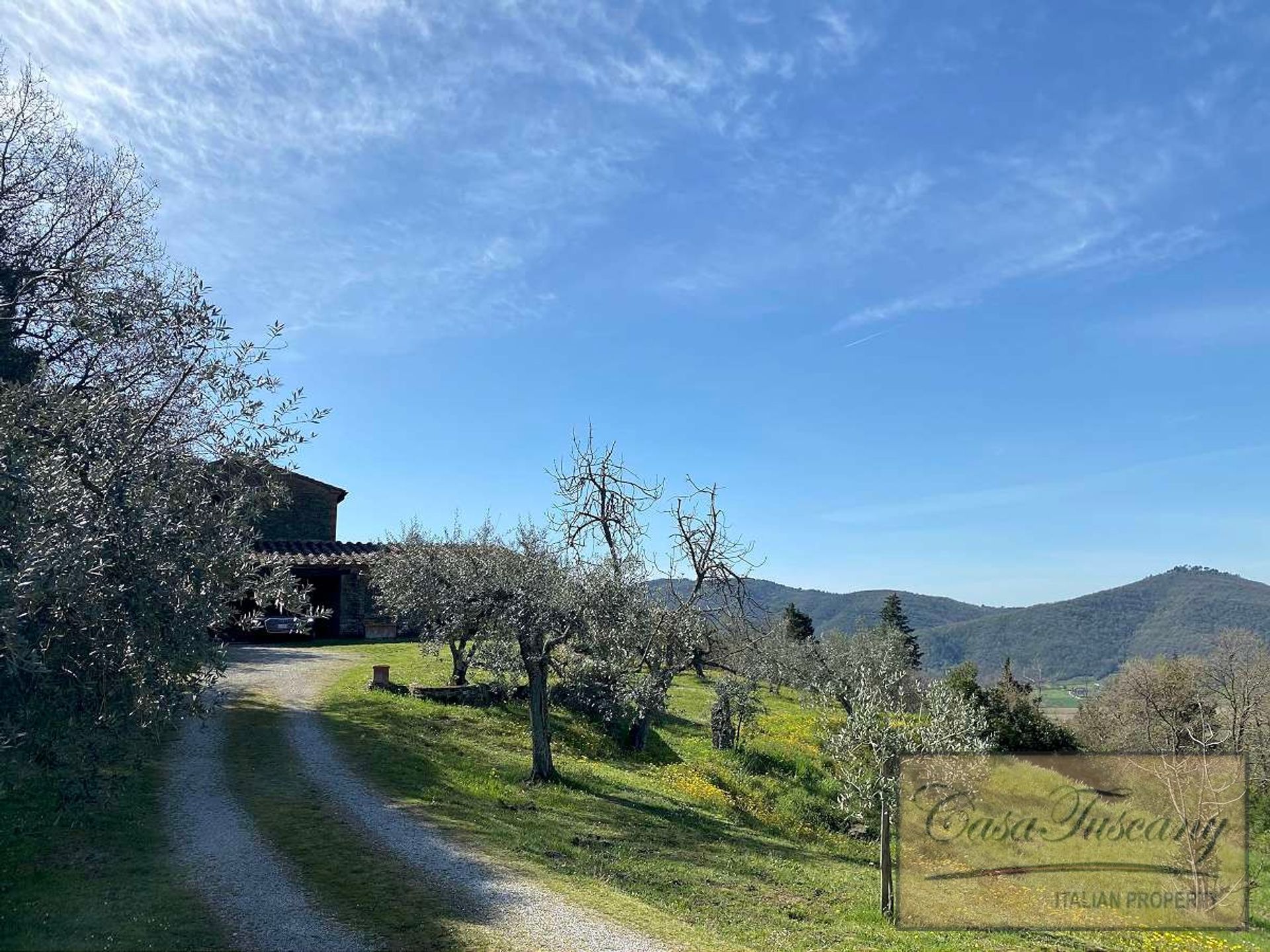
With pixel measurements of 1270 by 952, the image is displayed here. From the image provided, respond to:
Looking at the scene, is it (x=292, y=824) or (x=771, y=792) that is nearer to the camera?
(x=292, y=824)

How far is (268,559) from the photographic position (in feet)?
41.5

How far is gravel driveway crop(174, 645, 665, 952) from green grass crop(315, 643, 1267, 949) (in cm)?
69

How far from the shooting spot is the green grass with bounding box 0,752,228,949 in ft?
34.8

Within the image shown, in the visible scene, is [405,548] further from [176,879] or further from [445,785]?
[176,879]

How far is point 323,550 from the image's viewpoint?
155 feet

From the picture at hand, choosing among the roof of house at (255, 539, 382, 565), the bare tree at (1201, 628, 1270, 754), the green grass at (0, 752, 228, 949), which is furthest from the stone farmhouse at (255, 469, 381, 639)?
the bare tree at (1201, 628, 1270, 754)

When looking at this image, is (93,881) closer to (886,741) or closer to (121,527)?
(121,527)

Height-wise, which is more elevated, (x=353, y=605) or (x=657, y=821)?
(x=353, y=605)

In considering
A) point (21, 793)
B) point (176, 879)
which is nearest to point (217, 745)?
point (21, 793)

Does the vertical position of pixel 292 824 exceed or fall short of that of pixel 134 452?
it falls short

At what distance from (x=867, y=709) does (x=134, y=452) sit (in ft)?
52.5

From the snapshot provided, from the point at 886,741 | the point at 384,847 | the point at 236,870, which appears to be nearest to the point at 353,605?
the point at 384,847

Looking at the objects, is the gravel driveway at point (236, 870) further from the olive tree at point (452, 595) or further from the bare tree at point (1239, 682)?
the bare tree at point (1239, 682)

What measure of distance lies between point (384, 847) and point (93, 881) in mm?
4724
